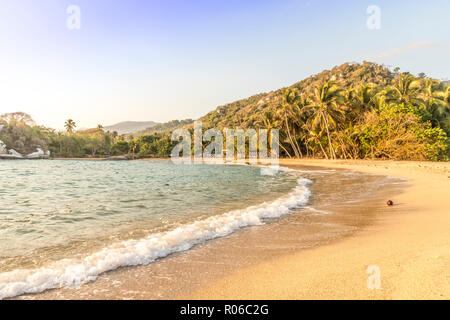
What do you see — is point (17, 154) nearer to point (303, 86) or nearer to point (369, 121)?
point (369, 121)

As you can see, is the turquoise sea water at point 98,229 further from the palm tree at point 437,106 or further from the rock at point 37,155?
the rock at point 37,155

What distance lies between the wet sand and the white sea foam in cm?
20

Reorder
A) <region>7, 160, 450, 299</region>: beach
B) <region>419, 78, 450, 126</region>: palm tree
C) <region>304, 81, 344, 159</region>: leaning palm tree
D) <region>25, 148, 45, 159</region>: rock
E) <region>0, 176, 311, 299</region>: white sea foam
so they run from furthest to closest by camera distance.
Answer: <region>25, 148, 45, 159</region>: rock
<region>304, 81, 344, 159</region>: leaning palm tree
<region>419, 78, 450, 126</region>: palm tree
<region>0, 176, 311, 299</region>: white sea foam
<region>7, 160, 450, 299</region>: beach

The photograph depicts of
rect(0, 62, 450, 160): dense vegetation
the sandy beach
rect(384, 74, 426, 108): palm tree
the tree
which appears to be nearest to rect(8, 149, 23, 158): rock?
the tree

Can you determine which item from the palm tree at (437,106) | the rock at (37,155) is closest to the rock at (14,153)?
the rock at (37,155)

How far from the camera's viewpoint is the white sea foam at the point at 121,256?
12.3ft

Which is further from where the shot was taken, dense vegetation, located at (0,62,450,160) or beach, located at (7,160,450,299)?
dense vegetation, located at (0,62,450,160)

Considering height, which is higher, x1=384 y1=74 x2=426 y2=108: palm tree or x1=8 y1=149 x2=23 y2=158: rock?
x1=384 y1=74 x2=426 y2=108: palm tree

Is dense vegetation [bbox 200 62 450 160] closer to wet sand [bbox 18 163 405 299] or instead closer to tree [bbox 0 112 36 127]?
wet sand [bbox 18 163 405 299]

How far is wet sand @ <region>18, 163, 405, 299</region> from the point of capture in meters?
3.46
